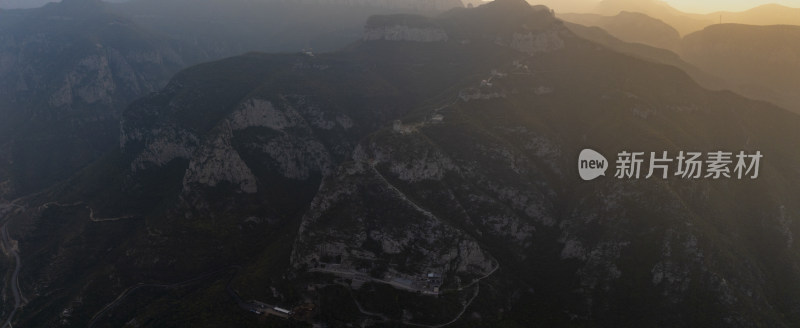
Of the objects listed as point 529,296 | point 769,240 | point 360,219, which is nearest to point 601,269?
point 529,296

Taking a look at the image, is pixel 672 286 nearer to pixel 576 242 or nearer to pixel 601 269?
pixel 601 269

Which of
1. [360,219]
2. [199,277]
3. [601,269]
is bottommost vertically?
[199,277]

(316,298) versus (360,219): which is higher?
(360,219)

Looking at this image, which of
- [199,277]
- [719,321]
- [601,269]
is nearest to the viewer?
[719,321]

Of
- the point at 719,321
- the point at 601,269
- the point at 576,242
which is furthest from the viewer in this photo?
the point at 576,242

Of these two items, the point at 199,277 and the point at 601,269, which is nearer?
the point at 601,269

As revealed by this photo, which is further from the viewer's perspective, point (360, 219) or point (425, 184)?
point (425, 184)

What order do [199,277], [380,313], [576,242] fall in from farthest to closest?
[199,277] → [576,242] → [380,313]

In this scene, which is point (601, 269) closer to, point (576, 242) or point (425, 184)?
point (576, 242)

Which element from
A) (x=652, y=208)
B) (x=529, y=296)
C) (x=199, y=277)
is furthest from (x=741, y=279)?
(x=199, y=277)
